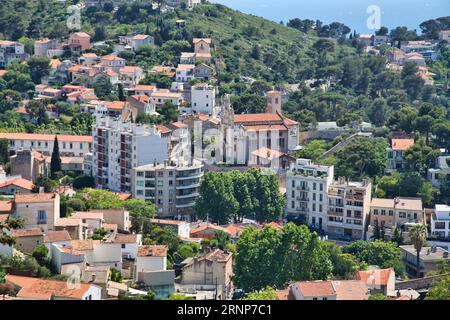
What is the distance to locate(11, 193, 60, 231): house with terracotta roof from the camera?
17.1m

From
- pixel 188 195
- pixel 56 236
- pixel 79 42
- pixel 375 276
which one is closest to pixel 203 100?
pixel 188 195

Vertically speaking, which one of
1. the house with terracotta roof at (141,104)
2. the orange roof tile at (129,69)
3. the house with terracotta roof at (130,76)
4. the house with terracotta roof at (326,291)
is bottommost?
the house with terracotta roof at (326,291)

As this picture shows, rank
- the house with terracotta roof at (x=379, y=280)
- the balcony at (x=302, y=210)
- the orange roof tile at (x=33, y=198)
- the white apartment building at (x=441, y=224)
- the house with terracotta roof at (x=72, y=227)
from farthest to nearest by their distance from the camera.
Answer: the balcony at (x=302, y=210) → the white apartment building at (x=441, y=224) → the orange roof tile at (x=33, y=198) → the house with terracotta roof at (x=72, y=227) → the house with terracotta roof at (x=379, y=280)

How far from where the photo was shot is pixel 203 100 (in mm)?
30391

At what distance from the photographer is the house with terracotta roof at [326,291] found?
44.3ft

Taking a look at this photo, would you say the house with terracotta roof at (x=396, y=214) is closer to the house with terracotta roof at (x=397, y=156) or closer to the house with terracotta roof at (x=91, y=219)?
the house with terracotta roof at (x=397, y=156)

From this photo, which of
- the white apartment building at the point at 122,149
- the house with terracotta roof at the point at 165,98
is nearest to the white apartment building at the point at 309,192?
the white apartment building at the point at 122,149

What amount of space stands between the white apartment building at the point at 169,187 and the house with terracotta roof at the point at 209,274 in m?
5.50

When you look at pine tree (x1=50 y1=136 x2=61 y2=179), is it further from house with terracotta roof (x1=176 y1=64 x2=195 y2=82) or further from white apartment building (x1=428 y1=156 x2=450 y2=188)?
house with terracotta roof (x1=176 y1=64 x2=195 y2=82)

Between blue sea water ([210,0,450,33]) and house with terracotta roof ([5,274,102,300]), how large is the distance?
24.2m

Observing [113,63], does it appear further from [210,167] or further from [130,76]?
[210,167]

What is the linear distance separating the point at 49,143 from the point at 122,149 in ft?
10.0
